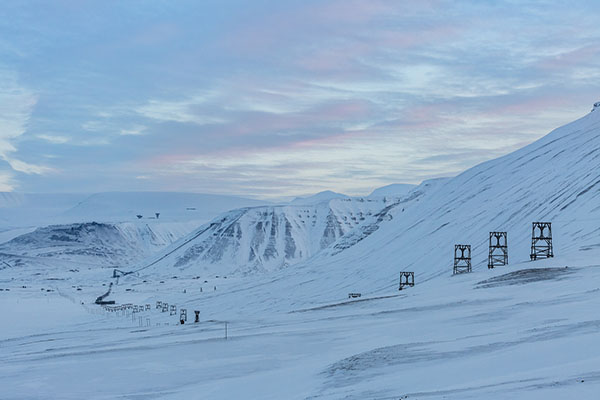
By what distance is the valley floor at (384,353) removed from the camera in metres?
15.6

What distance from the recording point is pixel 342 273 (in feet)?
324

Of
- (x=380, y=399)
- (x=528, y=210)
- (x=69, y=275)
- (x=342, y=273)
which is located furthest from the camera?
(x=69, y=275)

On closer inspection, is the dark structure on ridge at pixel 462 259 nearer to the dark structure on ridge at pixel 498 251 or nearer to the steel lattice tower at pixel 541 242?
the dark structure on ridge at pixel 498 251

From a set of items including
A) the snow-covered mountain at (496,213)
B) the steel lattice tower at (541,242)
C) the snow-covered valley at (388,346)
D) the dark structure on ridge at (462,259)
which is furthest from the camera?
the snow-covered mountain at (496,213)

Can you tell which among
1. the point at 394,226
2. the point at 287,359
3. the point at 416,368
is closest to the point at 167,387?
the point at 287,359

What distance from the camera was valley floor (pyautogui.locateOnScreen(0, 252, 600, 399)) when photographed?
51.1 feet

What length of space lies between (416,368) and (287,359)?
730 centimetres

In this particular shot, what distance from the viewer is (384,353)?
71.7ft

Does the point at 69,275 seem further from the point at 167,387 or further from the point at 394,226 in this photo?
the point at 167,387

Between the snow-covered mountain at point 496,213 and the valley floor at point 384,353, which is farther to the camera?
the snow-covered mountain at point 496,213

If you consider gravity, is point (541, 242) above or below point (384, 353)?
above

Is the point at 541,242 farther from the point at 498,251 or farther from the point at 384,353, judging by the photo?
the point at 384,353

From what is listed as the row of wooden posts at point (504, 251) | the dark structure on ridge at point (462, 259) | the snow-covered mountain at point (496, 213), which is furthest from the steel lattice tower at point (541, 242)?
the dark structure on ridge at point (462, 259)

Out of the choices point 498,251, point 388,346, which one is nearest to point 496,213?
point 498,251
